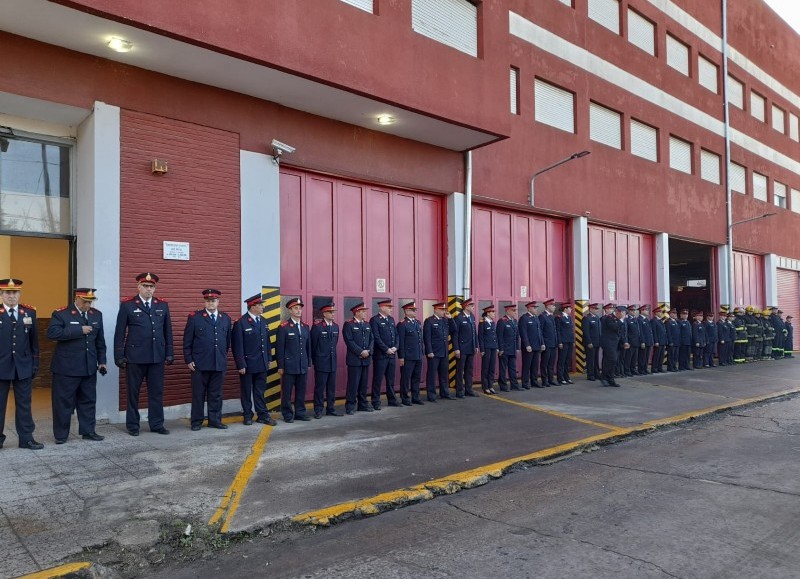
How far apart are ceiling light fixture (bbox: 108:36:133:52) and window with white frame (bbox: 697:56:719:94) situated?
1928 cm

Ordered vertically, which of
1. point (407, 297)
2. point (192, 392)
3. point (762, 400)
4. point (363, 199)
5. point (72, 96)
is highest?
point (72, 96)

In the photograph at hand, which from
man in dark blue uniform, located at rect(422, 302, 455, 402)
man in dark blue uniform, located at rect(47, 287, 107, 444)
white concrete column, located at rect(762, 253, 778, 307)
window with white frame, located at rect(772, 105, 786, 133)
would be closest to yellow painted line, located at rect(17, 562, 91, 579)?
man in dark blue uniform, located at rect(47, 287, 107, 444)

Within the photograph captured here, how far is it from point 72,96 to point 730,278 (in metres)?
21.3

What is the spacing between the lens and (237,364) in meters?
8.84

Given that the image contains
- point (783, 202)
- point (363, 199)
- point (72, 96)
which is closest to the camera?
point (72, 96)

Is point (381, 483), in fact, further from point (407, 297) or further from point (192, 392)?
point (407, 297)

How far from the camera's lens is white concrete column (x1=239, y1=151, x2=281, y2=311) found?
9.87m

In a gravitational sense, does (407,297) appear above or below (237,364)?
above

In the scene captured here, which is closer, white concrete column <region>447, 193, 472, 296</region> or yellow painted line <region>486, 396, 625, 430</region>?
yellow painted line <region>486, 396, 625, 430</region>

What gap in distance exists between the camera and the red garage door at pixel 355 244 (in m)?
10.9

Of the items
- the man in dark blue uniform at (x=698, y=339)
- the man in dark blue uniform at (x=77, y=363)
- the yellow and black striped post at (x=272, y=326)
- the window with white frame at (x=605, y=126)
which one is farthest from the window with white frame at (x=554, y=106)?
the man in dark blue uniform at (x=77, y=363)

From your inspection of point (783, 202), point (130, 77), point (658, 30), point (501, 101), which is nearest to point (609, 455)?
point (501, 101)

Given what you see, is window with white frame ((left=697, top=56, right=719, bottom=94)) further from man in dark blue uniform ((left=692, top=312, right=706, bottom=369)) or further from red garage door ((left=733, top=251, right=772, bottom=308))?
man in dark blue uniform ((left=692, top=312, right=706, bottom=369))

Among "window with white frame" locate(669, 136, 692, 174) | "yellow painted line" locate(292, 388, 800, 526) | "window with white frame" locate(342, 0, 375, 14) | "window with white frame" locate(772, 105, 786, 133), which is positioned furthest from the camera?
"window with white frame" locate(772, 105, 786, 133)
